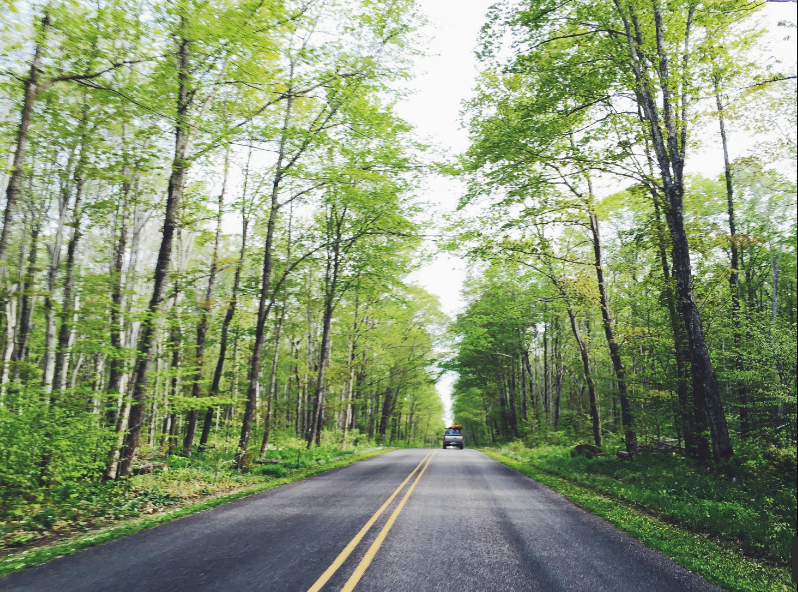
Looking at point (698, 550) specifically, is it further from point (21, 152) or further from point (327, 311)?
point (327, 311)

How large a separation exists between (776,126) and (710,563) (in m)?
18.8

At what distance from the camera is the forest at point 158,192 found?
6941 millimetres

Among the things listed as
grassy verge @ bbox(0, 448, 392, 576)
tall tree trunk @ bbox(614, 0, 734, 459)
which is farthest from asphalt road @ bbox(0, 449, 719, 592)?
tall tree trunk @ bbox(614, 0, 734, 459)

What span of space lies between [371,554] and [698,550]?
4.39 meters

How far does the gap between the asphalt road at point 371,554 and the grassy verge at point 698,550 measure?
0.24 meters

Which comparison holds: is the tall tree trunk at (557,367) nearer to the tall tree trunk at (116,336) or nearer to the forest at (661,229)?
the forest at (661,229)

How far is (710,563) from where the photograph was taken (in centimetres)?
511

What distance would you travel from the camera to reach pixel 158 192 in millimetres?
13977

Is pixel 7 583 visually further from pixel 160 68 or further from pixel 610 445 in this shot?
pixel 610 445

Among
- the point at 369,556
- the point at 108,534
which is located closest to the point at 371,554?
the point at 369,556

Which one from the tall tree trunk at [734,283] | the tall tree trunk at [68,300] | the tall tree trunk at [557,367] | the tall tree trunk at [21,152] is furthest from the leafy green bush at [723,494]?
the tall tree trunk at [557,367]

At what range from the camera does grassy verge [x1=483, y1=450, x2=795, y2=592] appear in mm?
4582

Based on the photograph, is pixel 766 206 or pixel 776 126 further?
pixel 766 206

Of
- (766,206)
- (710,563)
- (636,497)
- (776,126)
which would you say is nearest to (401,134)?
(636,497)
